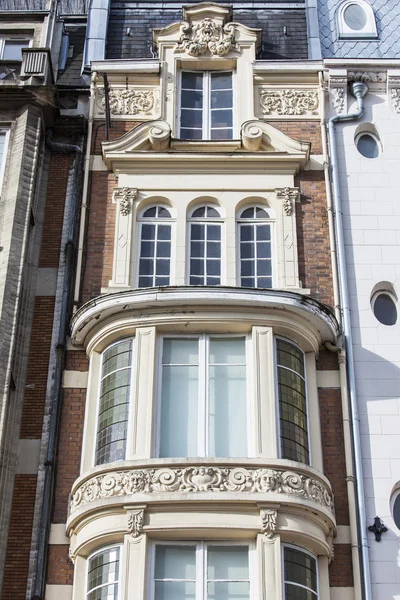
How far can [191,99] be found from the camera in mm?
22938

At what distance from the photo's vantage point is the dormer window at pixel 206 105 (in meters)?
22.3

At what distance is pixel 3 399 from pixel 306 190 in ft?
26.1

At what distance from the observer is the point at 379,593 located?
54.7ft

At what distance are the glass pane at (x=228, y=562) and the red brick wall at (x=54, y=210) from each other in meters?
7.19

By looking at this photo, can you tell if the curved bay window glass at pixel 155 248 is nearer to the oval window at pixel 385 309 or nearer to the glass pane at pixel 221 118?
the glass pane at pixel 221 118

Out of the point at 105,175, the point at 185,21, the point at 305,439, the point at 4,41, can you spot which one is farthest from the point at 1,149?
the point at 305,439

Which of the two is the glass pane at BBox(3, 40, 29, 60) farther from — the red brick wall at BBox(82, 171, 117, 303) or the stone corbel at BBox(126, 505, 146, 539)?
the stone corbel at BBox(126, 505, 146, 539)

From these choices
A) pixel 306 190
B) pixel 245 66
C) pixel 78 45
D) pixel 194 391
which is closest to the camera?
pixel 194 391

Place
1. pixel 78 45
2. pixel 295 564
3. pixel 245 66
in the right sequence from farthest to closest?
pixel 78 45
pixel 245 66
pixel 295 564

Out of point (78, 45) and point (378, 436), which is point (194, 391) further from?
point (78, 45)

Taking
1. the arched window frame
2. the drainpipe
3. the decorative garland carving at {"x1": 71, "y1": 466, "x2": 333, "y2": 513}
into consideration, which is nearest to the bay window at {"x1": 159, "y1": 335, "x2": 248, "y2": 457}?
the decorative garland carving at {"x1": 71, "y1": 466, "x2": 333, "y2": 513}

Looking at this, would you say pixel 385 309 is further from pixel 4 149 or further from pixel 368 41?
pixel 4 149

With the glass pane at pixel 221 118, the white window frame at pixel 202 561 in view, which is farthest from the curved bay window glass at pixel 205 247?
the white window frame at pixel 202 561

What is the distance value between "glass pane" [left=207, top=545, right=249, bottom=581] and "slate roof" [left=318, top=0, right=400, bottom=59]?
12.8 m
